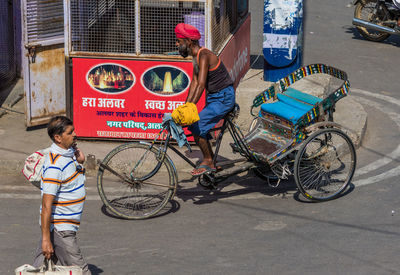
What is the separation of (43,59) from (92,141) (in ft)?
4.55

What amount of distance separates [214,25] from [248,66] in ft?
10.9

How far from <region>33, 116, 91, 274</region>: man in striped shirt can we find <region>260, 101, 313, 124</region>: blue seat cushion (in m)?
3.08

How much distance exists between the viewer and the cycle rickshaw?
697cm

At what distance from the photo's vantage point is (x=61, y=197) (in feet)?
15.9

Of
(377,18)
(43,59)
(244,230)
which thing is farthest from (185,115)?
(377,18)

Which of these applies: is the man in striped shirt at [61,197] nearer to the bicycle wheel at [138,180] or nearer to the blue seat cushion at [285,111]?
the bicycle wheel at [138,180]

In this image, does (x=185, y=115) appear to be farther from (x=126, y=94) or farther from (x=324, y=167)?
(x=126, y=94)

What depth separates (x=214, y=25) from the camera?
909cm

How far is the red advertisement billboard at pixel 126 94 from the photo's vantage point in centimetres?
898

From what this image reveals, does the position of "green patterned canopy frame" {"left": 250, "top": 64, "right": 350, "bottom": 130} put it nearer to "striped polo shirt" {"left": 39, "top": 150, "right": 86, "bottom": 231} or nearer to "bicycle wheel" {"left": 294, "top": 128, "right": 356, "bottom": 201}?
"bicycle wheel" {"left": 294, "top": 128, "right": 356, "bottom": 201}

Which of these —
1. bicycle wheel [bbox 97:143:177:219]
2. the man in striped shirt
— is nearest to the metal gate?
bicycle wheel [bbox 97:143:177:219]

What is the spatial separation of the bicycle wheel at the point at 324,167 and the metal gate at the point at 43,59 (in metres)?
3.99

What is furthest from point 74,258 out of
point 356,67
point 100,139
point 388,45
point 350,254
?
point 388,45

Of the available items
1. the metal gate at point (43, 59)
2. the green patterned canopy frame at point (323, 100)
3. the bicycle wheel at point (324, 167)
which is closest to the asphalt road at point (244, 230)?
the bicycle wheel at point (324, 167)
